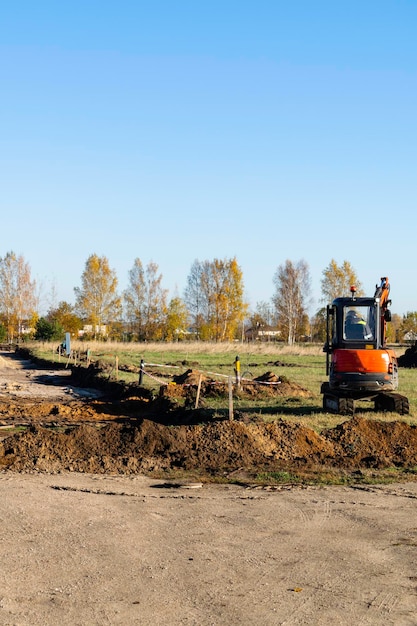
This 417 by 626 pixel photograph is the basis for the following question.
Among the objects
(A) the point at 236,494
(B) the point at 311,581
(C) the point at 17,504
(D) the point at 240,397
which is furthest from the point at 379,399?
(B) the point at 311,581

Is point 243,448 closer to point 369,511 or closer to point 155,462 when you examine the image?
point 155,462

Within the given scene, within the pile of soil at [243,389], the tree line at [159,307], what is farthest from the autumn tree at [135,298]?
the pile of soil at [243,389]

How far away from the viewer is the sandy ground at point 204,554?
6488mm

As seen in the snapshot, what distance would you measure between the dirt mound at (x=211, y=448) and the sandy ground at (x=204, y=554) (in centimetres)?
166

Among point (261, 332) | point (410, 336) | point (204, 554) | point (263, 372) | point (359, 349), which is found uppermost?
point (261, 332)

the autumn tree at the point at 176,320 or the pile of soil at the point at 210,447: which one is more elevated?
the autumn tree at the point at 176,320

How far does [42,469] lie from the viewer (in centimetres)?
1340

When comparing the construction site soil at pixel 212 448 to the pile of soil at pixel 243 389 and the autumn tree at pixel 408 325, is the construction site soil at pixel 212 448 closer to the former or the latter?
the pile of soil at pixel 243 389

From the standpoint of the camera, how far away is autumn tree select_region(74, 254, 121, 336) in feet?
279

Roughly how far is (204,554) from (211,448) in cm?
641

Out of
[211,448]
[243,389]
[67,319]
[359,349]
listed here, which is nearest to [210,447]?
[211,448]

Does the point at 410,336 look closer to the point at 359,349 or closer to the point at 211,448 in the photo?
the point at 359,349

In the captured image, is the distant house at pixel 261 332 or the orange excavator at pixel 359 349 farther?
the distant house at pixel 261 332

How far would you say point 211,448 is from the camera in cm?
1463
